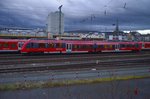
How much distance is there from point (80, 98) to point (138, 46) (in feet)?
159

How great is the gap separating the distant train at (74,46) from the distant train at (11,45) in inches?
119

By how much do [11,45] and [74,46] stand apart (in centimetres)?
1185

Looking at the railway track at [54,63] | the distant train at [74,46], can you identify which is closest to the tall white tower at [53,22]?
the distant train at [74,46]

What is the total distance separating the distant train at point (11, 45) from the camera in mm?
44406

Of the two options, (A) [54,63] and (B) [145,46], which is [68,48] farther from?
(B) [145,46]

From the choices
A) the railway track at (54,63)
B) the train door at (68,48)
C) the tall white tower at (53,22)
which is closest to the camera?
the railway track at (54,63)

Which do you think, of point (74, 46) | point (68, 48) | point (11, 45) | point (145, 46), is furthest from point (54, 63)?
point (145, 46)

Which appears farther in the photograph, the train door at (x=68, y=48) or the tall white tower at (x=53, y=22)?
the tall white tower at (x=53, y=22)

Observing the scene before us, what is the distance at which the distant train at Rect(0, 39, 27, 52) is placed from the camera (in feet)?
146

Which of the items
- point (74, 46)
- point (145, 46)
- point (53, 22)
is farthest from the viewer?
point (53, 22)

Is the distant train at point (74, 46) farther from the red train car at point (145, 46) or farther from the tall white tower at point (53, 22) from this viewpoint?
the tall white tower at point (53, 22)

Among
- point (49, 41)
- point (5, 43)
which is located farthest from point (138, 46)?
point (5, 43)

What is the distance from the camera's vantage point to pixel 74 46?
159ft

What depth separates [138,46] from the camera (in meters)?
59.5
